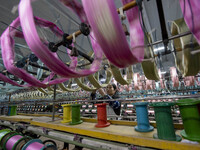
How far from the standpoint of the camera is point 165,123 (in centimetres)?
Result: 71

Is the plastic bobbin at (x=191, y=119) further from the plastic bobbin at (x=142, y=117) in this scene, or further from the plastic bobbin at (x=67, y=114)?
the plastic bobbin at (x=67, y=114)

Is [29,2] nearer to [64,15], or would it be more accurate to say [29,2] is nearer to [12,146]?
[12,146]

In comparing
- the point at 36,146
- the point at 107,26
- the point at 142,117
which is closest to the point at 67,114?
the point at 36,146

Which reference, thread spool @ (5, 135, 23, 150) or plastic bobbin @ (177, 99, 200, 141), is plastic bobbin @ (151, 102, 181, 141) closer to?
plastic bobbin @ (177, 99, 200, 141)

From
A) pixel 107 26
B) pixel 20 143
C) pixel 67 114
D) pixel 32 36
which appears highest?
pixel 32 36

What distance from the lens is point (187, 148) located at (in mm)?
569

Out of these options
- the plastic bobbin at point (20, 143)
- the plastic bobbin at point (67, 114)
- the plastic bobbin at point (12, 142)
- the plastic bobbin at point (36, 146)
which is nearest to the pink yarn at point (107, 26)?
the plastic bobbin at point (67, 114)

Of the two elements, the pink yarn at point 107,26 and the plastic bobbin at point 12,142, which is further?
the plastic bobbin at point 12,142

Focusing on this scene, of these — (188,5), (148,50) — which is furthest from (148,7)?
(188,5)

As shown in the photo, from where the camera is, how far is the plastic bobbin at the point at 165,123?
68cm

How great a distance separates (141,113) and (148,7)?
3.09 meters

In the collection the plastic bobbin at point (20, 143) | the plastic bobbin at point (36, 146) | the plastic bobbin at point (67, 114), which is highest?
the plastic bobbin at point (67, 114)

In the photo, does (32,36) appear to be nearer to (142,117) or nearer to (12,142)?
(142,117)

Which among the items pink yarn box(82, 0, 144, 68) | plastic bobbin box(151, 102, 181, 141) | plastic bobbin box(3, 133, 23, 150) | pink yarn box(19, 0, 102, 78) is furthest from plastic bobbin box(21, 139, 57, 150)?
pink yarn box(82, 0, 144, 68)
